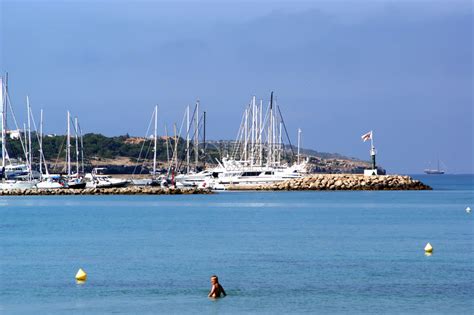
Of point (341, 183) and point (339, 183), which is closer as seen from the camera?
point (341, 183)

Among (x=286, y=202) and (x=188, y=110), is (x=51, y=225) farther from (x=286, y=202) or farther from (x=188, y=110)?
(x=188, y=110)

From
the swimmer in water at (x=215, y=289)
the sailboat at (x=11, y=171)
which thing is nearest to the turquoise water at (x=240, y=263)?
the swimmer in water at (x=215, y=289)

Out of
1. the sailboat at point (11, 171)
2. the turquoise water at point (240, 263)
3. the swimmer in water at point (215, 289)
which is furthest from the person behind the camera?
the sailboat at point (11, 171)

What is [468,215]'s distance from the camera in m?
74.8

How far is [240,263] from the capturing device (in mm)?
39500

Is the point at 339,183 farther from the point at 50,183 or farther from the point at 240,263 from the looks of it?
the point at 240,263

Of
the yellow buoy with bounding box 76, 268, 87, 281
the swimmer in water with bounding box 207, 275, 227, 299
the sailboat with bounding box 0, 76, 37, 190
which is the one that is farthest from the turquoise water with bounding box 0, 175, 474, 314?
the sailboat with bounding box 0, 76, 37, 190

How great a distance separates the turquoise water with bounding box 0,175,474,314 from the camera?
29.9 metres

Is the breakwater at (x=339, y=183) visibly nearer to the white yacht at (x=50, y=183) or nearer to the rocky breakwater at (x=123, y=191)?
the rocky breakwater at (x=123, y=191)

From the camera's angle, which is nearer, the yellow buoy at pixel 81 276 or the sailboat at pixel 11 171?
the yellow buoy at pixel 81 276

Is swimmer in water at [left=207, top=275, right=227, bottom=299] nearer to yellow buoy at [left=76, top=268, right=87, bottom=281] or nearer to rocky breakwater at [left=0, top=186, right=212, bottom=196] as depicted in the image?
yellow buoy at [left=76, top=268, right=87, bottom=281]

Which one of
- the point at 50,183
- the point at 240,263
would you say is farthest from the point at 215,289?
the point at 50,183

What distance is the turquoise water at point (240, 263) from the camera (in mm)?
29938

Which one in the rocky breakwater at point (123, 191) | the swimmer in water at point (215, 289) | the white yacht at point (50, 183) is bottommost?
the swimmer in water at point (215, 289)
